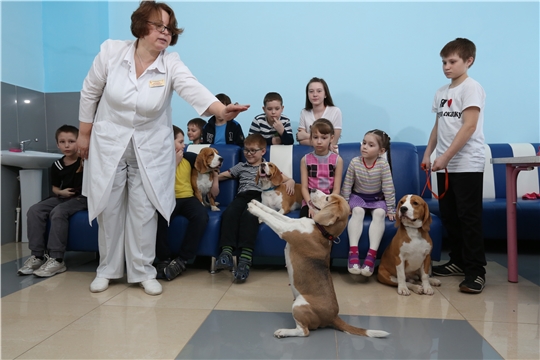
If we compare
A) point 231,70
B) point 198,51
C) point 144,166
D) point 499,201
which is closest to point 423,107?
point 499,201

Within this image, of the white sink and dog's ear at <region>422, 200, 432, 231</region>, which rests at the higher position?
the white sink

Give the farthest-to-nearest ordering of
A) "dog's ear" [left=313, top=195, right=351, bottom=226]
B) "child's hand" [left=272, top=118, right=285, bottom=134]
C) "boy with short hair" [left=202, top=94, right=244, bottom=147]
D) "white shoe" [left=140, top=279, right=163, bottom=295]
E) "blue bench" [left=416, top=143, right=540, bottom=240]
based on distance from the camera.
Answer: "boy with short hair" [left=202, top=94, right=244, bottom=147], "child's hand" [left=272, top=118, right=285, bottom=134], "blue bench" [left=416, top=143, right=540, bottom=240], "white shoe" [left=140, top=279, right=163, bottom=295], "dog's ear" [left=313, top=195, right=351, bottom=226]

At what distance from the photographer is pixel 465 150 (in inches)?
105

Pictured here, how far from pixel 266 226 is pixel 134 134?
3.54 ft

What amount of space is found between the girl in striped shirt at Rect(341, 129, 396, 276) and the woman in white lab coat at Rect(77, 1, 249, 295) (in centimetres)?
121

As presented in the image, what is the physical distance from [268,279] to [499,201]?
2.23 m

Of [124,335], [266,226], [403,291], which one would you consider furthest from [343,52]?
[124,335]

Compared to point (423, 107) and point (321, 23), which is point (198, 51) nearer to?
point (321, 23)

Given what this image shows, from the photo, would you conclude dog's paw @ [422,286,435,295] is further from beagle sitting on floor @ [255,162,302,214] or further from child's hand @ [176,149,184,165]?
child's hand @ [176,149,184,165]

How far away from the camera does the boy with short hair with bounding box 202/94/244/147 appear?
3898 millimetres

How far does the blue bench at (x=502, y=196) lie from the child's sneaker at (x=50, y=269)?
9.63 ft

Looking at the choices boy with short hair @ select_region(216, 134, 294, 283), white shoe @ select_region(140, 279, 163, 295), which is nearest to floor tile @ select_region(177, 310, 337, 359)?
white shoe @ select_region(140, 279, 163, 295)

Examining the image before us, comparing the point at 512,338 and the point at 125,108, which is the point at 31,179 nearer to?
the point at 125,108

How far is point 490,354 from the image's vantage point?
1.80 metres
